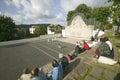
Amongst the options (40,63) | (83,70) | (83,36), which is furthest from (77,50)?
(83,36)

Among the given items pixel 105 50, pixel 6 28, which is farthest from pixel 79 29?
pixel 105 50

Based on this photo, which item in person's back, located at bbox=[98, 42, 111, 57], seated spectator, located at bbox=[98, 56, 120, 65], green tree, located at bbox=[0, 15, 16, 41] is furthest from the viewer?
green tree, located at bbox=[0, 15, 16, 41]

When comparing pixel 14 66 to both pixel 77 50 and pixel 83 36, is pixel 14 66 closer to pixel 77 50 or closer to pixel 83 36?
pixel 77 50

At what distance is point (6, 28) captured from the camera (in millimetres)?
33938

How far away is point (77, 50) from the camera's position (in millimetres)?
10203

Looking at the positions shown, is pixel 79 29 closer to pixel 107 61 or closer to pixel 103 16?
pixel 103 16

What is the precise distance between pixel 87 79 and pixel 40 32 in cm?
5769

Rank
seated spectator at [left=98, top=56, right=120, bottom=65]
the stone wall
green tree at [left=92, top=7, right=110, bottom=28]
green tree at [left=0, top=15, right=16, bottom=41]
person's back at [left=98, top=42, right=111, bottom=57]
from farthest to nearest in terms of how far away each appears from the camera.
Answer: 1. the stone wall
2. green tree at [left=0, top=15, right=16, bottom=41]
3. green tree at [left=92, top=7, right=110, bottom=28]
4. person's back at [left=98, top=42, right=111, bottom=57]
5. seated spectator at [left=98, top=56, right=120, bottom=65]

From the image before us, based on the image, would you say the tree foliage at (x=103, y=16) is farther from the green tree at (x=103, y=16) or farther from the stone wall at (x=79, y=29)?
the stone wall at (x=79, y=29)

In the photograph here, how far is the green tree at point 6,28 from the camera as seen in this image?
1269 inches

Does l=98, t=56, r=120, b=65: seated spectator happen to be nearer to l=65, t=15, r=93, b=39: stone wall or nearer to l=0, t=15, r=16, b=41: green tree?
l=65, t=15, r=93, b=39: stone wall

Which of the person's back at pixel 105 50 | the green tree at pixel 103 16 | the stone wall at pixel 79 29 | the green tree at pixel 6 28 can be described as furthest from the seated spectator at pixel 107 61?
the green tree at pixel 6 28

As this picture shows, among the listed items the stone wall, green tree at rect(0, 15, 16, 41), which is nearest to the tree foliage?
the stone wall

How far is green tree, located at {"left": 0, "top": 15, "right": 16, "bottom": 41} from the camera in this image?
32234 mm
